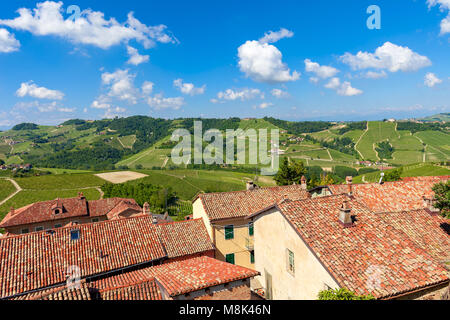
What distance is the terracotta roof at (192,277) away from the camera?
11.8 meters

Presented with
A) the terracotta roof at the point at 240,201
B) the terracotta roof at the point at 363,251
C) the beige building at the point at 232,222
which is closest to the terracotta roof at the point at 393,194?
the terracotta roof at the point at 240,201

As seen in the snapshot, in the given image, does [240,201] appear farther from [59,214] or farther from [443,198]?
[59,214]

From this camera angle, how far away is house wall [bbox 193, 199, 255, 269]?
2384 cm

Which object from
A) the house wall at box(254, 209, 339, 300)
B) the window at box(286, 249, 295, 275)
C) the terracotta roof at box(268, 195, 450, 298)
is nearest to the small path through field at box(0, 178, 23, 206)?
the house wall at box(254, 209, 339, 300)

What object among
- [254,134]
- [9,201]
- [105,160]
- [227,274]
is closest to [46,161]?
[105,160]

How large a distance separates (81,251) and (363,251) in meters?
18.5

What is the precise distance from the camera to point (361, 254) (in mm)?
12320

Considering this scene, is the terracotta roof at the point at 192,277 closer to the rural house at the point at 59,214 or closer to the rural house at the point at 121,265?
the rural house at the point at 121,265

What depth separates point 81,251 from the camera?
61.7ft

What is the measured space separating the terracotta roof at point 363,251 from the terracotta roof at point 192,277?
150 inches

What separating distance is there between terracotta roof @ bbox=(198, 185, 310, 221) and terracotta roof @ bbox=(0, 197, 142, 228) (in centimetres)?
2667

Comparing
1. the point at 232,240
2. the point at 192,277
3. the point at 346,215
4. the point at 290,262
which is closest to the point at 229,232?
the point at 232,240
